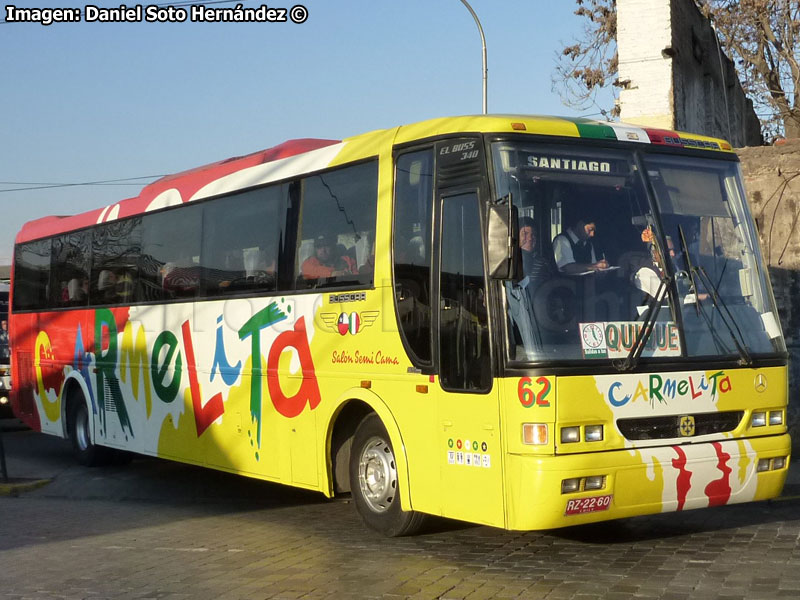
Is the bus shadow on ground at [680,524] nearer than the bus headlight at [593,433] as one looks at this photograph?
No

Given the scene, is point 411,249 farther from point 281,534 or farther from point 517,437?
point 281,534

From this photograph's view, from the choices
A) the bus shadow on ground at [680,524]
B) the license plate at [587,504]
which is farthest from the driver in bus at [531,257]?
the bus shadow on ground at [680,524]

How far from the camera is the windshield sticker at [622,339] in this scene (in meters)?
7.57

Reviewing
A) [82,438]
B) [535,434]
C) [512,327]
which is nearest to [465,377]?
[512,327]

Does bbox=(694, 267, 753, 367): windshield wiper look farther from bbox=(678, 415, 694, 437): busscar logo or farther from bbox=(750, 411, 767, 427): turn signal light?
bbox=(678, 415, 694, 437): busscar logo

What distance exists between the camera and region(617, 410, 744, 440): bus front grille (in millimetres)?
7656

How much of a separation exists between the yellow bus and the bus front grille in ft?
0.04

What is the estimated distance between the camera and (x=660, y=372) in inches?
306

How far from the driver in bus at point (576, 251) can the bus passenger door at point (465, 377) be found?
1.79ft

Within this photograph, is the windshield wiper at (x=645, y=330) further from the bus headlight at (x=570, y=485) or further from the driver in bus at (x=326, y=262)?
the driver in bus at (x=326, y=262)

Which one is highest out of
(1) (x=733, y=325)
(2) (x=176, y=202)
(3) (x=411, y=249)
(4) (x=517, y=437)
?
(2) (x=176, y=202)

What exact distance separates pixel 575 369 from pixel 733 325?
150 centimetres

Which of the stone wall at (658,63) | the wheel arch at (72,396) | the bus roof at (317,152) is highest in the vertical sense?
the stone wall at (658,63)

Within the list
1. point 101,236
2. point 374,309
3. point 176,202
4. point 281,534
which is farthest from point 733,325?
point 101,236
